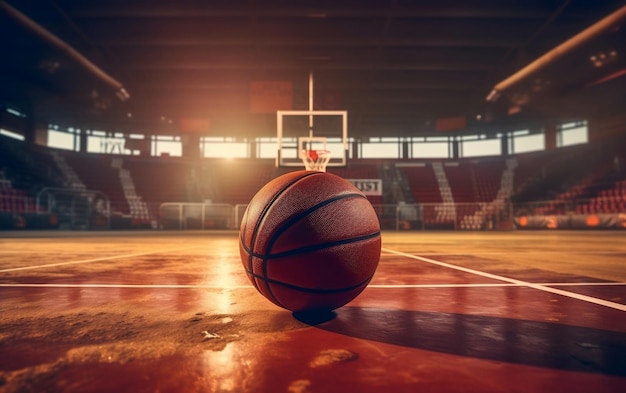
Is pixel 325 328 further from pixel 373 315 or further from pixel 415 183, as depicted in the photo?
pixel 415 183

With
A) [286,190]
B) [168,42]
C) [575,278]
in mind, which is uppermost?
[168,42]

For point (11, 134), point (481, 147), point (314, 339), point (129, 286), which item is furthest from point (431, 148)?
point (314, 339)

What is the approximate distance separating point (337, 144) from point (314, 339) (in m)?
29.9

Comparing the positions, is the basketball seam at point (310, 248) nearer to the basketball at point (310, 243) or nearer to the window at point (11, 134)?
the basketball at point (310, 243)

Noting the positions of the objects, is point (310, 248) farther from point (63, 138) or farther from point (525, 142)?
point (525, 142)

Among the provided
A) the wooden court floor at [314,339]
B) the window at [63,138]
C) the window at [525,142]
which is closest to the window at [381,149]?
the window at [525,142]

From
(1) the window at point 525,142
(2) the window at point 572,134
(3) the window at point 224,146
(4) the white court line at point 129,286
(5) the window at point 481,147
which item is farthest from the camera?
(3) the window at point 224,146

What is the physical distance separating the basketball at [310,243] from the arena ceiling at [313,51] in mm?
10834

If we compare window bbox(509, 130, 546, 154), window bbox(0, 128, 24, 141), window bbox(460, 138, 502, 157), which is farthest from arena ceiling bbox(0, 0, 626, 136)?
window bbox(460, 138, 502, 157)

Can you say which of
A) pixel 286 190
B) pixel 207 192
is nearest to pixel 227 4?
pixel 286 190

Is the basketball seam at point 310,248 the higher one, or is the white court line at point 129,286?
the basketball seam at point 310,248

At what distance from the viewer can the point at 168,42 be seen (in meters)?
12.9

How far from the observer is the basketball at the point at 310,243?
5.99 ft

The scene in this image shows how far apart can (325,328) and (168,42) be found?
45.3 feet
